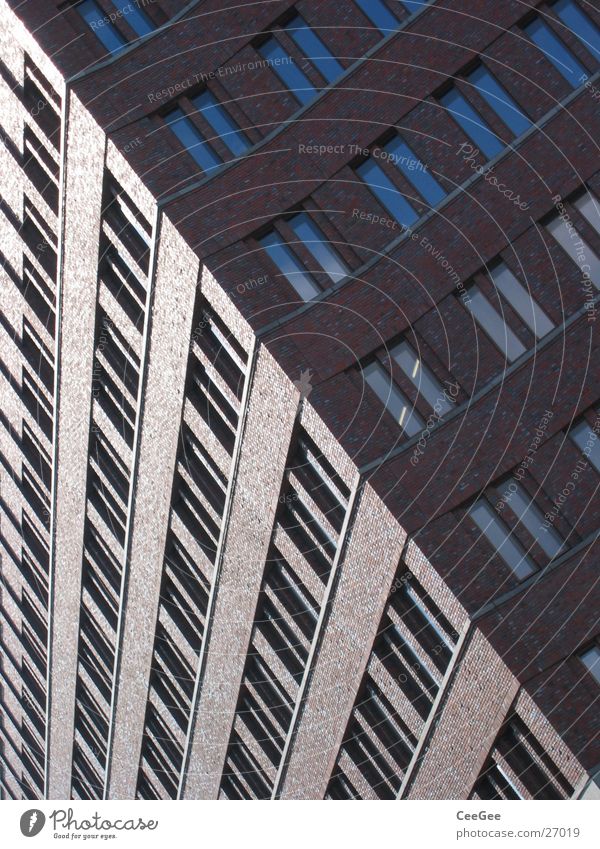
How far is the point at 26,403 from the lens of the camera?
49.4 metres

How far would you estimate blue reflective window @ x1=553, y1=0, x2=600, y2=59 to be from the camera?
111 ft

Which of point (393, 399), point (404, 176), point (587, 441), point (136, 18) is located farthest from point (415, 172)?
point (136, 18)

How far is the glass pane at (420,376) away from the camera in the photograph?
32.8 metres

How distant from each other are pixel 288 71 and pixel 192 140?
305cm

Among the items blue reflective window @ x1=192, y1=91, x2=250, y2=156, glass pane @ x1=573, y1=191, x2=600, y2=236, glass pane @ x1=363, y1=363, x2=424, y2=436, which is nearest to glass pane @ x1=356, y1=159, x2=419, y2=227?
blue reflective window @ x1=192, y1=91, x2=250, y2=156

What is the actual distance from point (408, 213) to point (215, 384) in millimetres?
7044

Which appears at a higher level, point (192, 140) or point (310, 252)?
point (192, 140)

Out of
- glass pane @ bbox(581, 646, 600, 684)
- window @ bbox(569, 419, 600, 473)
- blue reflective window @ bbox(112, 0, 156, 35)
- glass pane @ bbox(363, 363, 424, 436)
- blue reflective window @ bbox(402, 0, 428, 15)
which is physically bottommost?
glass pane @ bbox(581, 646, 600, 684)

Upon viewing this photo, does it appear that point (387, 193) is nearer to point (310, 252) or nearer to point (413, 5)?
→ point (310, 252)

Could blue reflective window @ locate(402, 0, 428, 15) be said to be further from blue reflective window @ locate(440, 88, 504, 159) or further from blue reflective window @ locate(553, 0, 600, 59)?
blue reflective window @ locate(553, 0, 600, 59)

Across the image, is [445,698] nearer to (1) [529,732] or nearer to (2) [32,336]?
(1) [529,732]

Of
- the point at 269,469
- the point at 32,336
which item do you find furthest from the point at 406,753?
the point at 32,336

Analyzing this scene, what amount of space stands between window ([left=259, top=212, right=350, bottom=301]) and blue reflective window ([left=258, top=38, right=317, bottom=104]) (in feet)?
10.3

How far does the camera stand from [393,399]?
1298 inches
